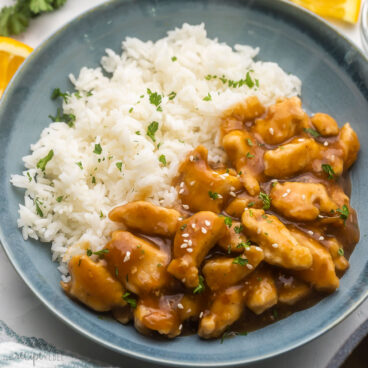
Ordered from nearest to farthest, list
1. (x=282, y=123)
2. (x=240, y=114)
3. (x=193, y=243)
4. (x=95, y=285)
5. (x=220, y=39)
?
(x=193, y=243)
(x=95, y=285)
(x=282, y=123)
(x=240, y=114)
(x=220, y=39)

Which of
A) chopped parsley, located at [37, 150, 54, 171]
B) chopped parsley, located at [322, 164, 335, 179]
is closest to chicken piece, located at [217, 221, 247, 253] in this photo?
chopped parsley, located at [322, 164, 335, 179]

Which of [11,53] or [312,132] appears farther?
[11,53]

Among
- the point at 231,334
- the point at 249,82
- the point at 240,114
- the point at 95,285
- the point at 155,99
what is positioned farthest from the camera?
the point at 249,82

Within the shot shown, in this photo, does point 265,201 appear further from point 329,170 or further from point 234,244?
point 329,170

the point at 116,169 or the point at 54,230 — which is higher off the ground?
the point at 116,169

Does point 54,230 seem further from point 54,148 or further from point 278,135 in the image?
point 278,135

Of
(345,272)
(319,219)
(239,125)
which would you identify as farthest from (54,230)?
(345,272)

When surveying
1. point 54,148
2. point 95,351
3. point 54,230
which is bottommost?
point 95,351

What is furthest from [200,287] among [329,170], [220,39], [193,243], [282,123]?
[220,39]
